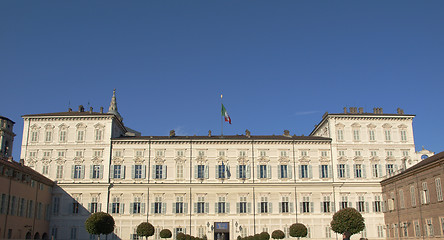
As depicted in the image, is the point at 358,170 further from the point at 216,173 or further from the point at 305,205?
the point at 216,173

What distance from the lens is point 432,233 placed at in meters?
42.1

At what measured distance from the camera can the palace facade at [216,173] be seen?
173 feet

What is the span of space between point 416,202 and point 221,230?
22407 mm

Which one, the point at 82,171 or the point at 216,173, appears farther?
the point at 216,173

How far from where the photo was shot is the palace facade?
173 feet

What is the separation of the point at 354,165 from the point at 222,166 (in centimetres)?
1685

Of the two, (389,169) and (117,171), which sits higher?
(389,169)

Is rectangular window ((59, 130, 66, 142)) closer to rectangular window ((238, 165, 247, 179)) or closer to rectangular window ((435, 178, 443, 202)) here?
rectangular window ((238, 165, 247, 179))

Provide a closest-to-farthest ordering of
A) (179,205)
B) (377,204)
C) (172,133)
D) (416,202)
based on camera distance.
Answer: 1. (416,202)
2. (179,205)
3. (377,204)
4. (172,133)

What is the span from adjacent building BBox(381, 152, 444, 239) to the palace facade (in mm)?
2507

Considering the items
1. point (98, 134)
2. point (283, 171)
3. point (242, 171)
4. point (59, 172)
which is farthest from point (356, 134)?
point (59, 172)

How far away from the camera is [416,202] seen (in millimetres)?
45156

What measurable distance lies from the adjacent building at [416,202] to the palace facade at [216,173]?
2507 millimetres

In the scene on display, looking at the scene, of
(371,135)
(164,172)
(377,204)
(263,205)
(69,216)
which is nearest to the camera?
(69,216)
